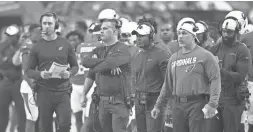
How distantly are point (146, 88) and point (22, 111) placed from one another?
3.13 meters

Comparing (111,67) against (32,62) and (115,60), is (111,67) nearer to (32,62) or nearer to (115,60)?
(115,60)

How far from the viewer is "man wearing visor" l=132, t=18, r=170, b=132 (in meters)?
9.76

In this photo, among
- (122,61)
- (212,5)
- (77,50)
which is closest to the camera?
(122,61)

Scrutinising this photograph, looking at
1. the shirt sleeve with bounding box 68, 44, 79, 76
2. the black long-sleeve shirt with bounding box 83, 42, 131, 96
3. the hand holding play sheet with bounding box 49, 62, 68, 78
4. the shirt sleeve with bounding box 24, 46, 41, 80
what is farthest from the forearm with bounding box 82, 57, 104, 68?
the shirt sleeve with bounding box 24, 46, 41, 80

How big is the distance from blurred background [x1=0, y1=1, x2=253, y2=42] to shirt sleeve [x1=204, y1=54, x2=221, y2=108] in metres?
16.0

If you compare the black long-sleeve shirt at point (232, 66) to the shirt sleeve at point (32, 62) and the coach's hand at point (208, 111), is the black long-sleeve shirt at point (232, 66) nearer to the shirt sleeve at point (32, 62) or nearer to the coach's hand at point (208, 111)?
the coach's hand at point (208, 111)

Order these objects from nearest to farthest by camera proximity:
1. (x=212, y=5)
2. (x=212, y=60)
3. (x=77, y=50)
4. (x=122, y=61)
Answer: (x=212, y=60)
(x=122, y=61)
(x=77, y=50)
(x=212, y=5)

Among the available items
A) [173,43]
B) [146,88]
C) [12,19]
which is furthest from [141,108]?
[12,19]

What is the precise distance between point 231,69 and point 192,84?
4.20 feet

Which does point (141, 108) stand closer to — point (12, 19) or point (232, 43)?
point (232, 43)

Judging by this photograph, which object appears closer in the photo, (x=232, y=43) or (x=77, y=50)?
(x=232, y=43)

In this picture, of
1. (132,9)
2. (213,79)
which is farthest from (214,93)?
(132,9)

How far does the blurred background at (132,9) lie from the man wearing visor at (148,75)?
47.8 feet

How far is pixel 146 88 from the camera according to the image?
9.84 metres
